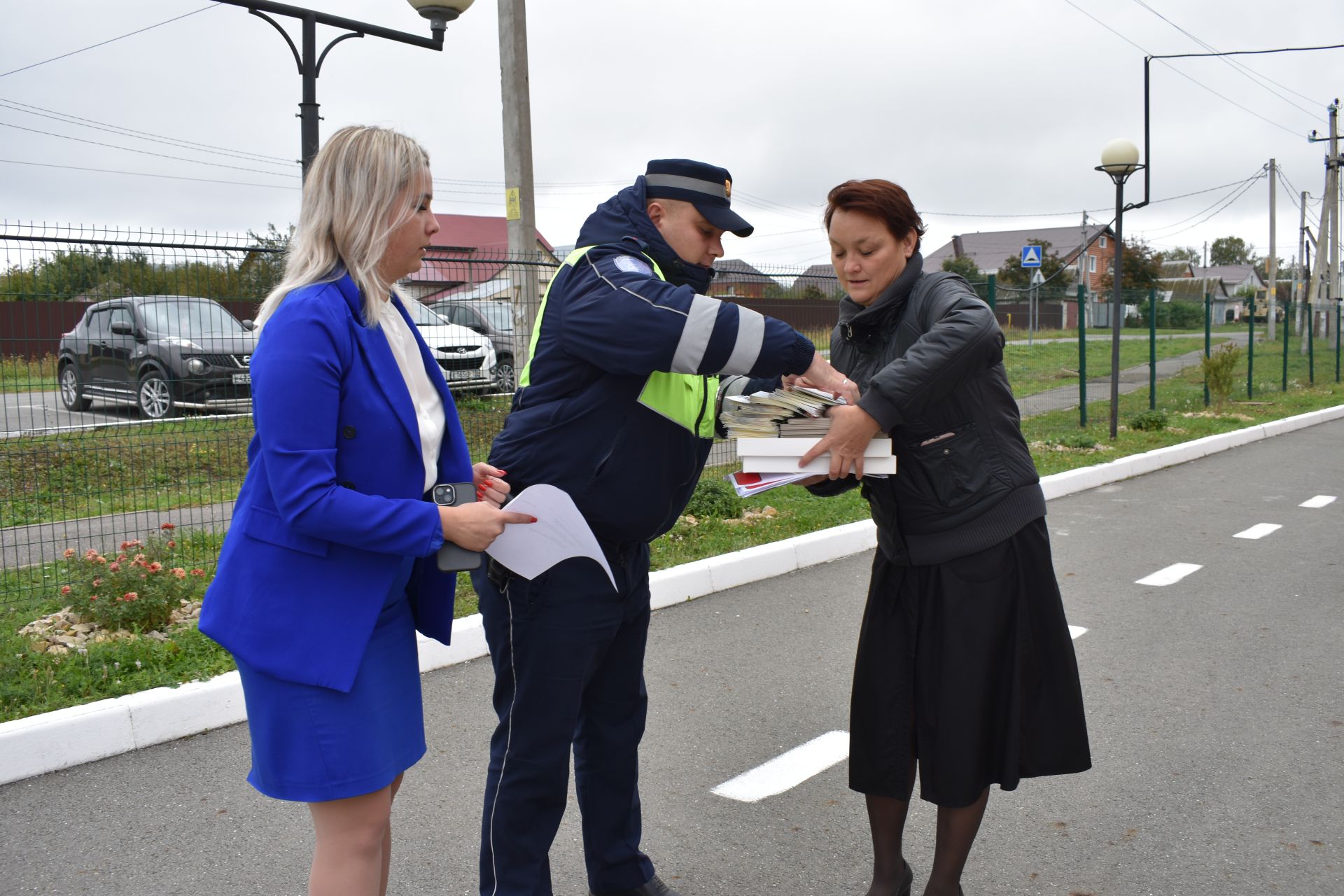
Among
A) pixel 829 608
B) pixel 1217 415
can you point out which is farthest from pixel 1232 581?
pixel 1217 415

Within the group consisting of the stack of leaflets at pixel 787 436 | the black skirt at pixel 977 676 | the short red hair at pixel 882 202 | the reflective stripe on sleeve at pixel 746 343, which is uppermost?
the short red hair at pixel 882 202

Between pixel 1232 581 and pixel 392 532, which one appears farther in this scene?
pixel 1232 581

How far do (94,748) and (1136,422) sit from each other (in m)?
13.1

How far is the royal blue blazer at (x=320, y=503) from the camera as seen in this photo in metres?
1.90

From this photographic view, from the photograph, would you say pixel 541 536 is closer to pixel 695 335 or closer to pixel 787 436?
pixel 695 335

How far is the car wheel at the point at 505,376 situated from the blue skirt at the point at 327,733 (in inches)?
293

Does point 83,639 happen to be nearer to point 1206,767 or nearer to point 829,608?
point 829,608

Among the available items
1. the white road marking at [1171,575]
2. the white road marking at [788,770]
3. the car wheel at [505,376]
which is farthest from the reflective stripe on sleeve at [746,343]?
the car wheel at [505,376]

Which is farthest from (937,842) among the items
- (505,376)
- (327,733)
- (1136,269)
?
(1136,269)

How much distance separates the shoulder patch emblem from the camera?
2314mm

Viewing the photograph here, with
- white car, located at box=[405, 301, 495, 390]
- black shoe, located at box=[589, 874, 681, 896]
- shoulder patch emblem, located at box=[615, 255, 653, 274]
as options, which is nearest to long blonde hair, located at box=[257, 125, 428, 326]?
shoulder patch emblem, located at box=[615, 255, 653, 274]

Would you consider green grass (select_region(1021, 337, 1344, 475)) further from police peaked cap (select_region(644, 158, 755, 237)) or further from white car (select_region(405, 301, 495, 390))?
police peaked cap (select_region(644, 158, 755, 237))

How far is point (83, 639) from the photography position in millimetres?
4762

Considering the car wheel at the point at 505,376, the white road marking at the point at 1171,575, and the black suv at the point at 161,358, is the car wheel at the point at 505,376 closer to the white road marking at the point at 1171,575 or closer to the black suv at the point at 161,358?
the black suv at the point at 161,358
